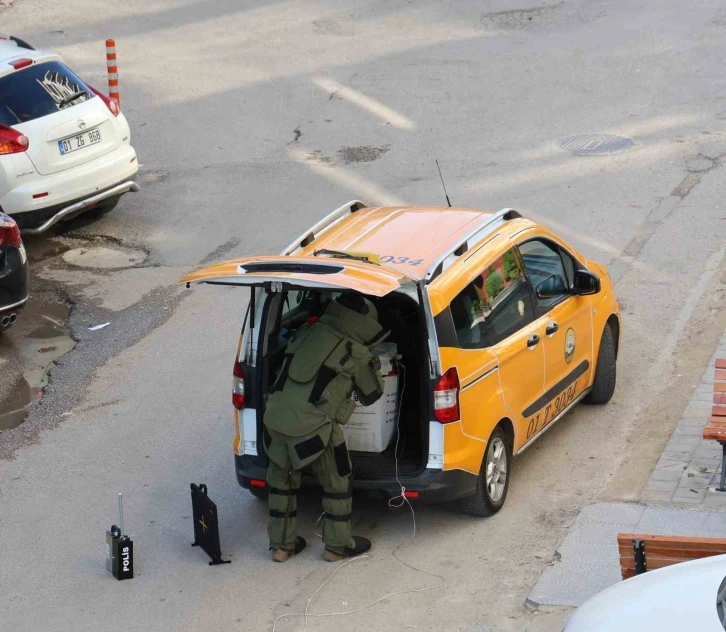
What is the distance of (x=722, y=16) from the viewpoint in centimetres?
1878

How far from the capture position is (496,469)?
25.0 feet

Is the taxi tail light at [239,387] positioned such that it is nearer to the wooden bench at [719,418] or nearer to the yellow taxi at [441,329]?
the yellow taxi at [441,329]

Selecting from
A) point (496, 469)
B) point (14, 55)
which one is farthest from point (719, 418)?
point (14, 55)

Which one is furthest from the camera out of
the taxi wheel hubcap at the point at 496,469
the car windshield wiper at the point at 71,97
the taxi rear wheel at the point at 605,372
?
the car windshield wiper at the point at 71,97

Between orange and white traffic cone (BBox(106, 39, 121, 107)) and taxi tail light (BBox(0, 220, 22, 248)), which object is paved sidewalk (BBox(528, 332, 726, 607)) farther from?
orange and white traffic cone (BBox(106, 39, 121, 107))

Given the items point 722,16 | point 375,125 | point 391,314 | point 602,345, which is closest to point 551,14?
point 722,16

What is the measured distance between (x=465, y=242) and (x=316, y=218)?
5665 millimetres

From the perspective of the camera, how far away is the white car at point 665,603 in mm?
4646

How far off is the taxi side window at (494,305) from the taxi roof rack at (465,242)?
0.66ft

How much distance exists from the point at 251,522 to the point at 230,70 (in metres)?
11.7

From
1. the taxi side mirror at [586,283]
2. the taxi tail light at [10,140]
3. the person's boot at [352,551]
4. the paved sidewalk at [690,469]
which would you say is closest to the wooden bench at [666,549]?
the paved sidewalk at [690,469]

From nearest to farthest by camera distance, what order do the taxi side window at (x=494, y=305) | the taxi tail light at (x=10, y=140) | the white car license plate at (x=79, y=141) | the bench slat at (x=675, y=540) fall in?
the bench slat at (x=675, y=540), the taxi side window at (x=494, y=305), the taxi tail light at (x=10, y=140), the white car license plate at (x=79, y=141)

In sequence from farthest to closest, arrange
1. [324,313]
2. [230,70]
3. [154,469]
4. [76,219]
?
[230,70]
[76,219]
[154,469]
[324,313]

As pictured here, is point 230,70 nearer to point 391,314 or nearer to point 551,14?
point 551,14
